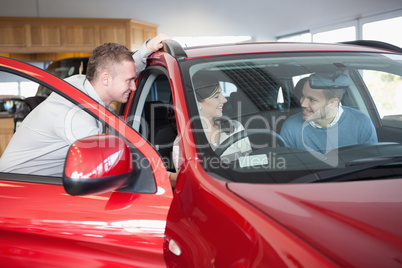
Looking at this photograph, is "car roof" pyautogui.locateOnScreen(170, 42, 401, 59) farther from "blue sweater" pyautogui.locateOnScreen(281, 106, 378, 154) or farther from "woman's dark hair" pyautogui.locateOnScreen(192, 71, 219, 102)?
"blue sweater" pyautogui.locateOnScreen(281, 106, 378, 154)

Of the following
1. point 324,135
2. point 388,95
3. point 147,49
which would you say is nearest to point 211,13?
point 147,49

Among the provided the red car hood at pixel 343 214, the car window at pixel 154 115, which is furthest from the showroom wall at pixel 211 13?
the red car hood at pixel 343 214

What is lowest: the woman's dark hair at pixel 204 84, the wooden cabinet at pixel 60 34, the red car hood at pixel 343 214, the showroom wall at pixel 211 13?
the red car hood at pixel 343 214

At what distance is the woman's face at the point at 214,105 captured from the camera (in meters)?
1.29

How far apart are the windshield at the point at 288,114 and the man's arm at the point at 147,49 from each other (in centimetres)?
46

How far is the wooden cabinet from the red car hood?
827 centimetres

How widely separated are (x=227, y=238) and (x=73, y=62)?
19.0 ft

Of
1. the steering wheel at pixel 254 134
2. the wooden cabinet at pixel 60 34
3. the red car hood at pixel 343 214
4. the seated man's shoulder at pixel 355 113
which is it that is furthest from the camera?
the wooden cabinet at pixel 60 34

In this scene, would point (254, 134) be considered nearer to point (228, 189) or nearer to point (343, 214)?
point (228, 189)

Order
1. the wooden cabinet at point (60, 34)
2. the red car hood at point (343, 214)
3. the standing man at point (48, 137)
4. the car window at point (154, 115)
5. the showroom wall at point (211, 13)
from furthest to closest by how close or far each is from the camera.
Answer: the showroom wall at point (211, 13)
the wooden cabinet at point (60, 34)
the car window at point (154, 115)
the standing man at point (48, 137)
the red car hood at point (343, 214)

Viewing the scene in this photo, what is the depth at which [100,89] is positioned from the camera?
176 centimetres

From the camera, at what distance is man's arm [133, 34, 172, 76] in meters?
1.82

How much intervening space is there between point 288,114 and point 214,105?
10.2 inches

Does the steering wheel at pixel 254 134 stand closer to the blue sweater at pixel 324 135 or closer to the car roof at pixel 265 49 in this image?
the blue sweater at pixel 324 135
